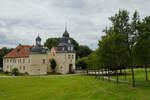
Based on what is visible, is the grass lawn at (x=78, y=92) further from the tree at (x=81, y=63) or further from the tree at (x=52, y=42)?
the tree at (x=52, y=42)

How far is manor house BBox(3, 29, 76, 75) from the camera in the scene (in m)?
47.2

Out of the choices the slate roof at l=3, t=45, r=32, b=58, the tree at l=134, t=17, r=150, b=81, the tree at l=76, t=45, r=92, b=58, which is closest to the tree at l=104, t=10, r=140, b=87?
the tree at l=134, t=17, r=150, b=81

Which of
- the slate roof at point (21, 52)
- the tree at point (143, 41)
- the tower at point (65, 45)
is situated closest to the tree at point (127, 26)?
the tree at point (143, 41)

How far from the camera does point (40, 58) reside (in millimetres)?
48062

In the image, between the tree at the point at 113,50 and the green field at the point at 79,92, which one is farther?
the tree at the point at 113,50

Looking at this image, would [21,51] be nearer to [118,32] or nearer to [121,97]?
[118,32]

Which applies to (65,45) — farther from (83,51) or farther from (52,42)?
(52,42)

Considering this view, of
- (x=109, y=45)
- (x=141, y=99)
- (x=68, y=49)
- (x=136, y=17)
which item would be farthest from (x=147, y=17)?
(x=68, y=49)

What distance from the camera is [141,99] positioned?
15070mm

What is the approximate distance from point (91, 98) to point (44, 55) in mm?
34745

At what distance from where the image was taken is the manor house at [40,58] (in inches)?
1857

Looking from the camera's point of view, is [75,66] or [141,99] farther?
[75,66]

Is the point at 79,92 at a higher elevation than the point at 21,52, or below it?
below

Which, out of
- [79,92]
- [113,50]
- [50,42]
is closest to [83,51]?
[50,42]
